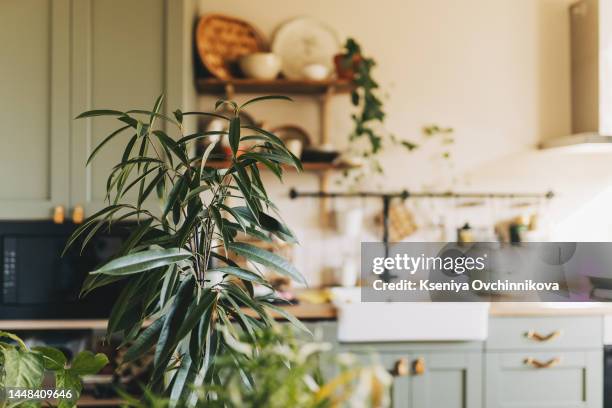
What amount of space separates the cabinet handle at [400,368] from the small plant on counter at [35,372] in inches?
51.0

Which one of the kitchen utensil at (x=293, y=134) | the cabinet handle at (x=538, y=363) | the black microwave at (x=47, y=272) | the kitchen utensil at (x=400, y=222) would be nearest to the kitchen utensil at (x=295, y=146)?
the kitchen utensil at (x=293, y=134)

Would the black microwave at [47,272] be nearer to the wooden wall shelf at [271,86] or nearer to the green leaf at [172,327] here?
the wooden wall shelf at [271,86]

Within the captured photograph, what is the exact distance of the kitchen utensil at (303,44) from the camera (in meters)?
2.67

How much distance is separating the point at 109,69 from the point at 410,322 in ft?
5.06

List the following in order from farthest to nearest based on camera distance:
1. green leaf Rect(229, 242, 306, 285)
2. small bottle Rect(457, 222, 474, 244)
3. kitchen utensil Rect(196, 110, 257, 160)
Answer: small bottle Rect(457, 222, 474, 244) < kitchen utensil Rect(196, 110, 257, 160) < green leaf Rect(229, 242, 306, 285)

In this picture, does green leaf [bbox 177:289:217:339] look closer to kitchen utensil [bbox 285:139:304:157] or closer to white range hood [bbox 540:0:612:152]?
kitchen utensil [bbox 285:139:304:157]

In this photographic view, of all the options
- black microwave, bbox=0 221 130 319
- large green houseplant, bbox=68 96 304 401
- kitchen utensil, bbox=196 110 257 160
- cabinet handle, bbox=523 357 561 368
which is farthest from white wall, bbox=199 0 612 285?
Result: large green houseplant, bbox=68 96 304 401

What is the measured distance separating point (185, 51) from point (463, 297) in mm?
1585

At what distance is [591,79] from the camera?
258 centimetres

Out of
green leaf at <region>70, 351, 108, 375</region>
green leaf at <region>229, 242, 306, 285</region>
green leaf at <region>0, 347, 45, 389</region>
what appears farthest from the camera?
green leaf at <region>229, 242, 306, 285</region>

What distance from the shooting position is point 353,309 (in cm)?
212

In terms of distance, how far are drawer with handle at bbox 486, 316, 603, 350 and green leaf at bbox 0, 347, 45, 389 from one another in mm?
1674

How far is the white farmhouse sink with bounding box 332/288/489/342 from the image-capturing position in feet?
6.91

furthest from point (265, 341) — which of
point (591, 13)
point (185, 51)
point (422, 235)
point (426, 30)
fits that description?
point (591, 13)
